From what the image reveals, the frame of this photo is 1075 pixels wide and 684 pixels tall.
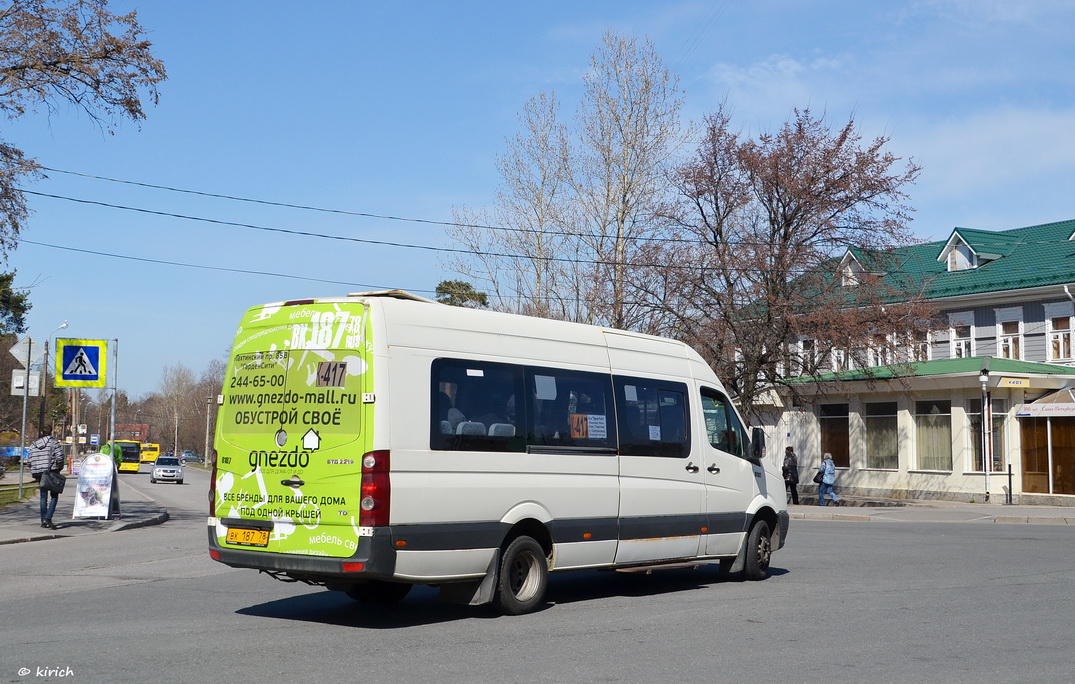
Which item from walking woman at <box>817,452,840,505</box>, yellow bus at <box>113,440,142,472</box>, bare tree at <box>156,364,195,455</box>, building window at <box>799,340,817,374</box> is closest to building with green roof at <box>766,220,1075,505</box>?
building window at <box>799,340,817,374</box>

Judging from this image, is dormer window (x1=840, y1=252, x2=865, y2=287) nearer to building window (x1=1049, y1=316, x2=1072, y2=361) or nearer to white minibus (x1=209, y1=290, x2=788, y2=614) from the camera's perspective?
building window (x1=1049, y1=316, x2=1072, y2=361)

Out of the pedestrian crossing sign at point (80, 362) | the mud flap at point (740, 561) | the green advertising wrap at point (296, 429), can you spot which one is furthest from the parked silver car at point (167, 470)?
the green advertising wrap at point (296, 429)

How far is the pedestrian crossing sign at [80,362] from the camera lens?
21.4 m

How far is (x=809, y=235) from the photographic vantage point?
35.0 meters

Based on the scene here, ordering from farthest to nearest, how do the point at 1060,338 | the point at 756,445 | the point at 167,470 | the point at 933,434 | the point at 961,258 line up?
the point at 167,470, the point at 961,258, the point at 1060,338, the point at 933,434, the point at 756,445

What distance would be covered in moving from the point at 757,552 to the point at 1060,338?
3018 centimetres

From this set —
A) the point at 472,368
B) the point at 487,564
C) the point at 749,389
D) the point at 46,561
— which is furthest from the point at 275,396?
the point at 749,389

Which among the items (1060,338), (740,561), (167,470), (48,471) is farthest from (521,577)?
(167,470)

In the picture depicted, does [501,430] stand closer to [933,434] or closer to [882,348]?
[882,348]

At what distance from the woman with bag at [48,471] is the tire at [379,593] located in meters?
11.7

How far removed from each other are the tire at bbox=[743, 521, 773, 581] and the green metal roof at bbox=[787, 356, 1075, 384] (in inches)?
880

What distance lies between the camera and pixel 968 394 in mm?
34344

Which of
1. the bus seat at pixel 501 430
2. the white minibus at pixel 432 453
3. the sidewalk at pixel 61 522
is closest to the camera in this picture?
the white minibus at pixel 432 453

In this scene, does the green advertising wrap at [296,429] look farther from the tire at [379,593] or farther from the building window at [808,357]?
the building window at [808,357]
